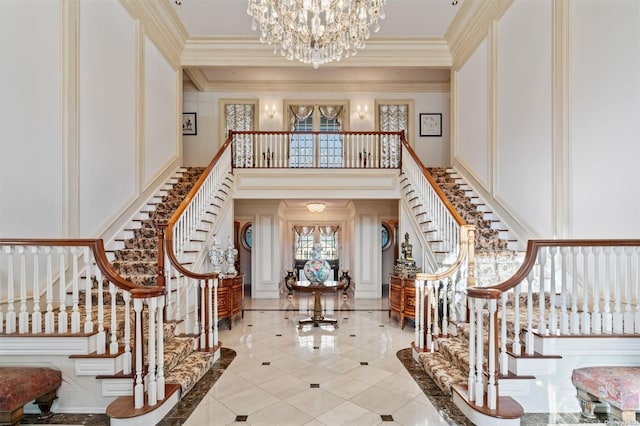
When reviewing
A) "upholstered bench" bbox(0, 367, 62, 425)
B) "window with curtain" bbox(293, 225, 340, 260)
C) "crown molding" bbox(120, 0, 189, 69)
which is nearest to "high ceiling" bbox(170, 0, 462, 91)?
"crown molding" bbox(120, 0, 189, 69)

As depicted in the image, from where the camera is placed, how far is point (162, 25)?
702cm

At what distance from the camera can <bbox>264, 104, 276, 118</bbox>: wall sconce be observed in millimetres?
9930

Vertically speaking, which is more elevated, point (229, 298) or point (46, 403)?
point (229, 298)

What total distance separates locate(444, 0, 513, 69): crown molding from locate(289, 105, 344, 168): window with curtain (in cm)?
332

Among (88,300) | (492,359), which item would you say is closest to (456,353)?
(492,359)

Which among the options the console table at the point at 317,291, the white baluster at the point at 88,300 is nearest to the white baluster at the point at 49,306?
the white baluster at the point at 88,300

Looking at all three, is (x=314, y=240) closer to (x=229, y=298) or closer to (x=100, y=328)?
(x=229, y=298)

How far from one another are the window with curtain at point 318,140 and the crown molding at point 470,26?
332 centimetres

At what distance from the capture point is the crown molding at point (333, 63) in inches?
317

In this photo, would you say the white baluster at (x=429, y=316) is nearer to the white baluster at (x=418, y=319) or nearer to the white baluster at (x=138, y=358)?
the white baluster at (x=418, y=319)

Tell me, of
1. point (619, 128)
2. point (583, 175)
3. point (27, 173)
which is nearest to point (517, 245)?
point (583, 175)

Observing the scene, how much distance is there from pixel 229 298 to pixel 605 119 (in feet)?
18.8

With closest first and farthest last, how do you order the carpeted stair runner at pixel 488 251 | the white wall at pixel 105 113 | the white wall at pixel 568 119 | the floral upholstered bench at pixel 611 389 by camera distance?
1. the floral upholstered bench at pixel 611 389
2. the white wall at pixel 568 119
3. the white wall at pixel 105 113
4. the carpeted stair runner at pixel 488 251

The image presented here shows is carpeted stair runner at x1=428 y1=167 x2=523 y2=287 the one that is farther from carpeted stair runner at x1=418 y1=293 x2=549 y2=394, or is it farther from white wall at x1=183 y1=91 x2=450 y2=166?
white wall at x1=183 y1=91 x2=450 y2=166
